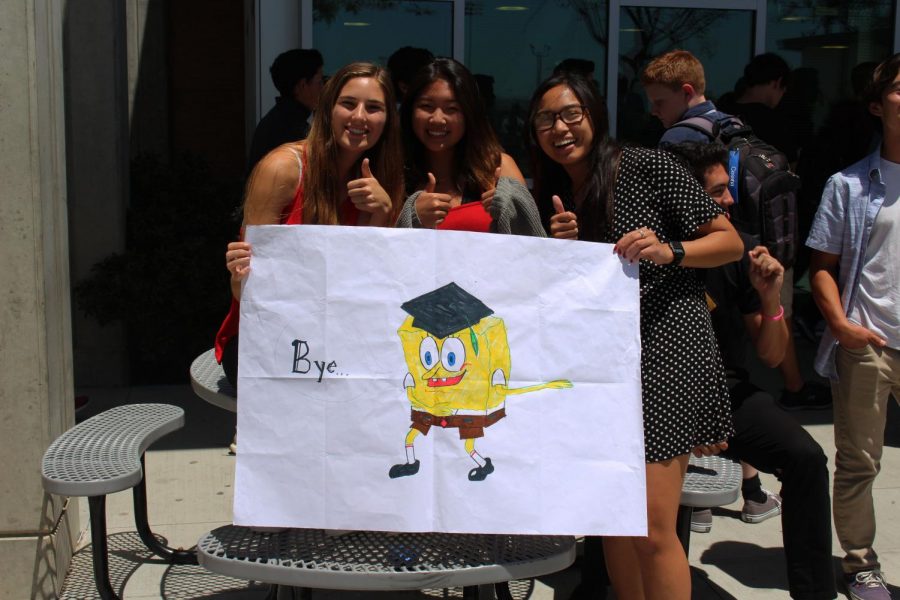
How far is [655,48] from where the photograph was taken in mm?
7852

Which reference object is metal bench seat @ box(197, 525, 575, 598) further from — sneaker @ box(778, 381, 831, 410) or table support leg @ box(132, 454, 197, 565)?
sneaker @ box(778, 381, 831, 410)

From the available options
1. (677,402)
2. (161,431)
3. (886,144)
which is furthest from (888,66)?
(161,431)

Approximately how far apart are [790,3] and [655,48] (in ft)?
4.20

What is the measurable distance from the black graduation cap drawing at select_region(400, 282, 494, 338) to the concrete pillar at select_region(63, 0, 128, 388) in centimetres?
483

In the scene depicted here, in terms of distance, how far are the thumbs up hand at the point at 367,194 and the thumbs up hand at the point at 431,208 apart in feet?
0.33

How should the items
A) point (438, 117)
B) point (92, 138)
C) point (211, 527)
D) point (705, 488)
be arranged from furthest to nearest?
point (92, 138)
point (211, 527)
point (705, 488)
point (438, 117)

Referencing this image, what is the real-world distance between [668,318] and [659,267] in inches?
5.7

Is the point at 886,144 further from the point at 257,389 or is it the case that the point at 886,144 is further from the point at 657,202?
the point at 257,389

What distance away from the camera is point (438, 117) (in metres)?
2.94

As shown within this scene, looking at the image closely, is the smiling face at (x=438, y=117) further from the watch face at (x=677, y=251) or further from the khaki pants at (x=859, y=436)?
the khaki pants at (x=859, y=436)

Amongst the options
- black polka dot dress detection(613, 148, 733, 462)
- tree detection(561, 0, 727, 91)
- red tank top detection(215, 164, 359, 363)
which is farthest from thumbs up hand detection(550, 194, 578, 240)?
tree detection(561, 0, 727, 91)

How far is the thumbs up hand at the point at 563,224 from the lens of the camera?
8.93 feet

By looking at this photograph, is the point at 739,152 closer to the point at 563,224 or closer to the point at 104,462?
the point at 563,224

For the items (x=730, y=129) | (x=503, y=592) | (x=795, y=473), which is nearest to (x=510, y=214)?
(x=503, y=592)
